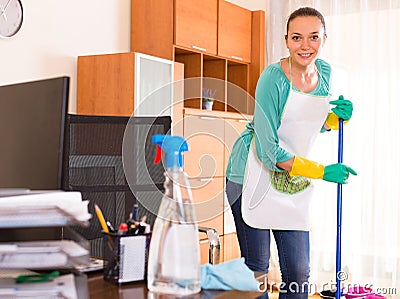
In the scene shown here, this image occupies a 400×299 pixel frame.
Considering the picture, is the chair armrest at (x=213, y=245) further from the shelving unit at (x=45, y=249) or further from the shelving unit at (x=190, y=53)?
the shelving unit at (x=45, y=249)

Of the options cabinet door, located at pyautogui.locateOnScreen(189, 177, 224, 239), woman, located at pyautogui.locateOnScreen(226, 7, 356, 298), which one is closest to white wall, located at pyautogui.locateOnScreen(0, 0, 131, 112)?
woman, located at pyautogui.locateOnScreen(226, 7, 356, 298)

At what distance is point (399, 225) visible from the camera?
159 inches

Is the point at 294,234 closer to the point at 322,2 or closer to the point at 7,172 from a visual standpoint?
the point at 7,172

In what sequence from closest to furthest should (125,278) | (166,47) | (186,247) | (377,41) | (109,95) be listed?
1. (186,247)
2. (125,278)
3. (109,95)
4. (166,47)
5. (377,41)

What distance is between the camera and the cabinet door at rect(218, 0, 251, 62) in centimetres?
424

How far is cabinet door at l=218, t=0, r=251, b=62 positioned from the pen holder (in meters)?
3.17

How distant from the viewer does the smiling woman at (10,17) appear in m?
3.01

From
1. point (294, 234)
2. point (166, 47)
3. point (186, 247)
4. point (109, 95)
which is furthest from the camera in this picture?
point (166, 47)

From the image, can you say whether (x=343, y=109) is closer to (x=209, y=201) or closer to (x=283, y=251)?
(x=283, y=251)

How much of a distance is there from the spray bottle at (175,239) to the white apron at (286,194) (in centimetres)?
135

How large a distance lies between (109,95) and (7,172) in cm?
244

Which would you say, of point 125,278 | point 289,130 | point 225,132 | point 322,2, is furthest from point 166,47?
point 125,278

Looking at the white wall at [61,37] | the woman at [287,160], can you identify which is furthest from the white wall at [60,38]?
the woman at [287,160]

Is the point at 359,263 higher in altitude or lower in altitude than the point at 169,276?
lower
